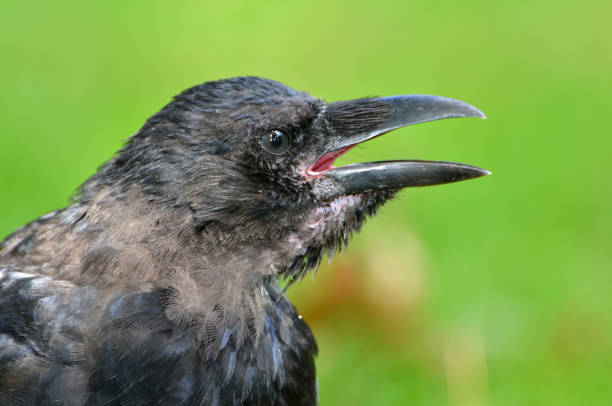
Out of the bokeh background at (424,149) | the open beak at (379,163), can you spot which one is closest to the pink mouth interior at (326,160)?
the open beak at (379,163)

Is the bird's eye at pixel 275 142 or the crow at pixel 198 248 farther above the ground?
the bird's eye at pixel 275 142

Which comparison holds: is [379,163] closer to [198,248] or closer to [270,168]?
[270,168]

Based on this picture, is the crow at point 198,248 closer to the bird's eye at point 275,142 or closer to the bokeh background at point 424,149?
the bird's eye at point 275,142

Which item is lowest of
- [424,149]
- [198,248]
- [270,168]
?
[198,248]

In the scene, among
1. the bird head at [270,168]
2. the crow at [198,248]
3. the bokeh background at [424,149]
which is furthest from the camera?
the bokeh background at [424,149]

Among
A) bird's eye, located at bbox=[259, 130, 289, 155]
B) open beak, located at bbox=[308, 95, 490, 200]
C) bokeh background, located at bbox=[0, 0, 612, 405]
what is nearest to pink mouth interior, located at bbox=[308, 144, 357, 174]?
open beak, located at bbox=[308, 95, 490, 200]

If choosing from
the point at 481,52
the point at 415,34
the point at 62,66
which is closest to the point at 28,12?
the point at 62,66

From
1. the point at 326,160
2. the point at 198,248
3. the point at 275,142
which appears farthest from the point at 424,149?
the point at 198,248

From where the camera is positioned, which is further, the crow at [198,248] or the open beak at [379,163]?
the open beak at [379,163]
